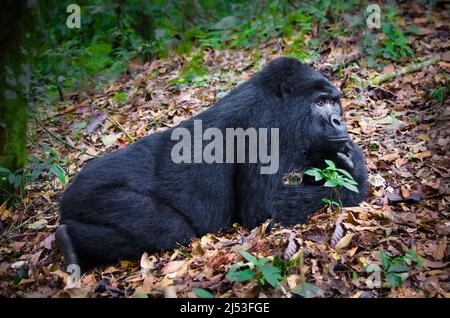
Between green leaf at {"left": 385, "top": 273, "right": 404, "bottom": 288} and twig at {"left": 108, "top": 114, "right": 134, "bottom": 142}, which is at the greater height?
twig at {"left": 108, "top": 114, "right": 134, "bottom": 142}

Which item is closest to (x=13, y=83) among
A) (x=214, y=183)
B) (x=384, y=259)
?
(x=214, y=183)

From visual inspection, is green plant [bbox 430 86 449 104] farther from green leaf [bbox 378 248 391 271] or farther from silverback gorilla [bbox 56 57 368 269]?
green leaf [bbox 378 248 391 271]

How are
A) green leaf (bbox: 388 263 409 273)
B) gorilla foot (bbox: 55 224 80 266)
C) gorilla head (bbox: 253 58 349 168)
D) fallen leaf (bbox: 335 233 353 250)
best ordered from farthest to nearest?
1. gorilla head (bbox: 253 58 349 168)
2. gorilla foot (bbox: 55 224 80 266)
3. fallen leaf (bbox: 335 233 353 250)
4. green leaf (bbox: 388 263 409 273)

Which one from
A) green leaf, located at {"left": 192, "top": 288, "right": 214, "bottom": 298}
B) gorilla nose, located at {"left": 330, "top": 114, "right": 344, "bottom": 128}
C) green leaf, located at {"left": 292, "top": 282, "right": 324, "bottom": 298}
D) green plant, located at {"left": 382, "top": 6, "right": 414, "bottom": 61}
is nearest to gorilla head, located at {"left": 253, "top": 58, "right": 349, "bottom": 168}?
gorilla nose, located at {"left": 330, "top": 114, "right": 344, "bottom": 128}

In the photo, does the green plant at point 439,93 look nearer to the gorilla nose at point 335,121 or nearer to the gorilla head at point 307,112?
the gorilla head at point 307,112

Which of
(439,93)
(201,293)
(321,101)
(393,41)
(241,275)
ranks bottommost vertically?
(201,293)

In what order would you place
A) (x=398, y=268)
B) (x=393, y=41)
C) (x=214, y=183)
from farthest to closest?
(x=393, y=41) → (x=214, y=183) → (x=398, y=268)

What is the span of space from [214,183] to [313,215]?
1.02m

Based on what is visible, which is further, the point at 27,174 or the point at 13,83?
the point at 27,174

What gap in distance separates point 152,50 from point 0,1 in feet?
14.8

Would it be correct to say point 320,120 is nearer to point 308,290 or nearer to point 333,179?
point 333,179

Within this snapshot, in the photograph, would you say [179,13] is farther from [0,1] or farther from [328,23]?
[0,1]

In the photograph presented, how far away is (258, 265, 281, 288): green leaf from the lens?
3.26m

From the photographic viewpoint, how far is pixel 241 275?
3377mm
